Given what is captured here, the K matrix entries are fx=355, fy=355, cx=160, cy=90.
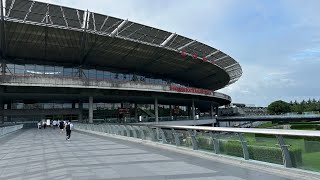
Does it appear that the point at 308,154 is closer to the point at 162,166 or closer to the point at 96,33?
the point at 162,166

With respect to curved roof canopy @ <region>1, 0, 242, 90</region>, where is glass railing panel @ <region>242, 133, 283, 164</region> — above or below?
below

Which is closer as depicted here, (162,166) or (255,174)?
(255,174)

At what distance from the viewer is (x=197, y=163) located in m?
10.9

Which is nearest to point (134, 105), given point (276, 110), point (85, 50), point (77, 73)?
point (77, 73)

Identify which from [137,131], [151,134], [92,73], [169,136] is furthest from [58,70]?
[169,136]

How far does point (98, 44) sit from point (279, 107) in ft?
308

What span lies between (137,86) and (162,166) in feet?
159

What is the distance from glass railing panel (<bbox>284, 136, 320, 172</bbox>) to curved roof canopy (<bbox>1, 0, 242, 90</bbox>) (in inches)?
1672

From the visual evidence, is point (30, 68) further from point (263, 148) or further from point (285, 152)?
point (285, 152)

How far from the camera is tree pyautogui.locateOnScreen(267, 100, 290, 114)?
131000 mm

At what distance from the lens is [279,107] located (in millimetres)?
132125

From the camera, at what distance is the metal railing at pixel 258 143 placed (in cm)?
757

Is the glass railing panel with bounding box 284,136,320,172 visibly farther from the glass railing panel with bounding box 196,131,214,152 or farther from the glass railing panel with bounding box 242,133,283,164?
the glass railing panel with bounding box 196,131,214,152

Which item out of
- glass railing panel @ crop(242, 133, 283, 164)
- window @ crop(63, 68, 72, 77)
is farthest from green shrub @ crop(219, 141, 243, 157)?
window @ crop(63, 68, 72, 77)
